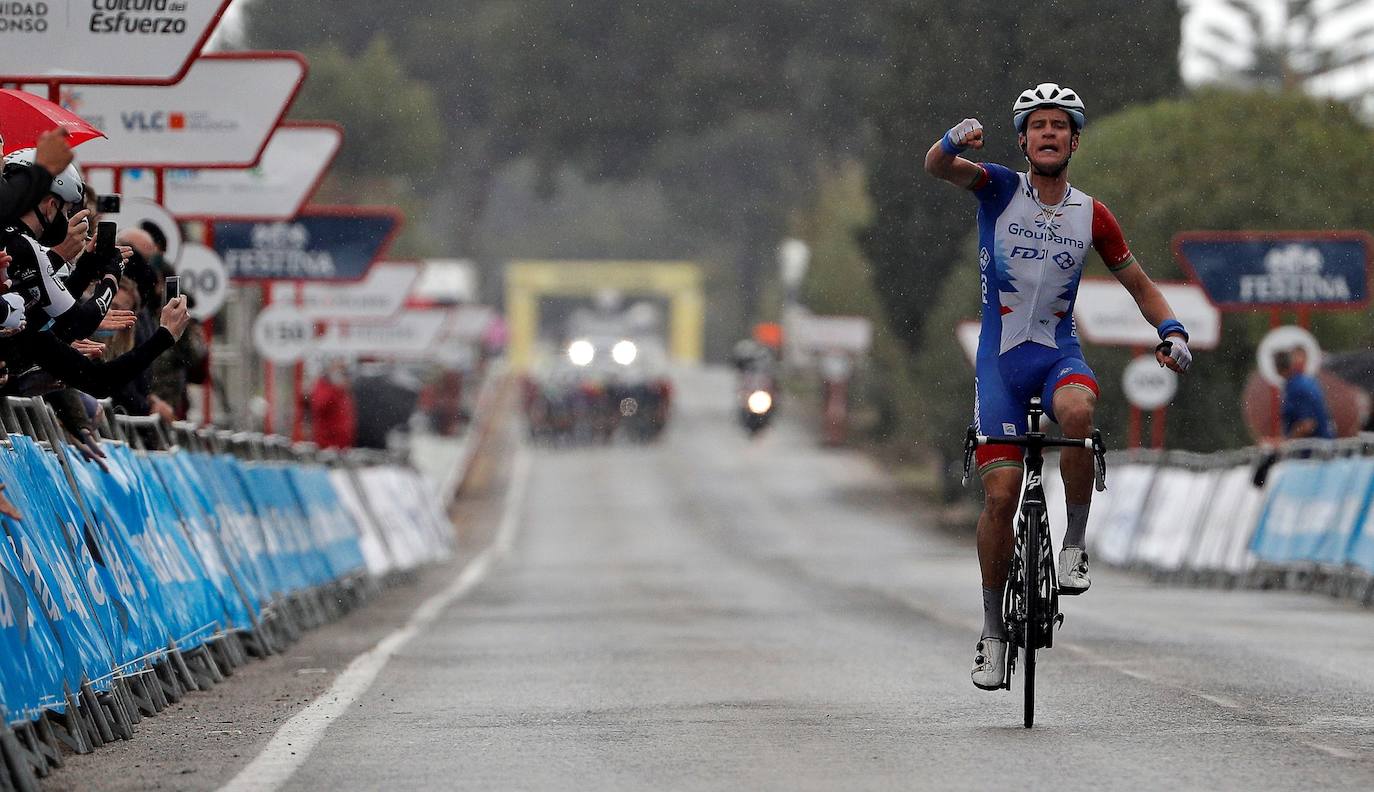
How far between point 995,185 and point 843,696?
219cm

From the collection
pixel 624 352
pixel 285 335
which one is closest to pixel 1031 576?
pixel 285 335

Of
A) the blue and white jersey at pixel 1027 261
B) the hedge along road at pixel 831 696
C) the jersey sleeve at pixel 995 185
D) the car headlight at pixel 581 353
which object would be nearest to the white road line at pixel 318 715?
the hedge along road at pixel 831 696


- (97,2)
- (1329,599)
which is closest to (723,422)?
(1329,599)

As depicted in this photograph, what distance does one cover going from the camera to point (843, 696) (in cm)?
1091

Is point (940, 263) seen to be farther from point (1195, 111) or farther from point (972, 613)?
point (972, 613)

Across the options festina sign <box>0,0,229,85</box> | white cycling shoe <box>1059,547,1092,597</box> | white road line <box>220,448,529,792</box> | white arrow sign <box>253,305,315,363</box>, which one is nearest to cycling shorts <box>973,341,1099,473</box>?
white cycling shoe <box>1059,547,1092,597</box>

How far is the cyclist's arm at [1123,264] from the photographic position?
1034cm

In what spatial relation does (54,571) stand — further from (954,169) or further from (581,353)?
(581,353)

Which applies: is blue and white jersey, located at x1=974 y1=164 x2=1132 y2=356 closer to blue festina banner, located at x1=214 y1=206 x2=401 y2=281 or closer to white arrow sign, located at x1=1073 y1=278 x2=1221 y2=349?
blue festina banner, located at x1=214 y1=206 x2=401 y2=281

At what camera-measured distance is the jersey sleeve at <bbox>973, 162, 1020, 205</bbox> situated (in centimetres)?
1016

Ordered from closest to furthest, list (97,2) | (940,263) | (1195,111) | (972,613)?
(97,2)
(972,613)
(1195,111)
(940,263)

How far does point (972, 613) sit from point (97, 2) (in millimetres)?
7434

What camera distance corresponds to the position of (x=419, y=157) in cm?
10562

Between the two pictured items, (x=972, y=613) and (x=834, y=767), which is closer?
(x=834, y=767)
